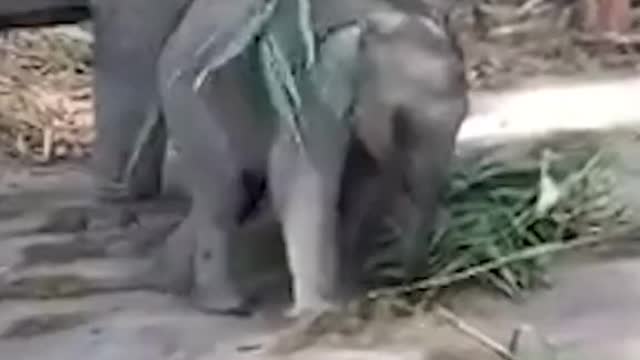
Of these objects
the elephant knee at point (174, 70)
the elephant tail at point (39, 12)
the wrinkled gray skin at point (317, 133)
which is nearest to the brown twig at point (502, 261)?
the wrinkled gray skin at point (317, 133)

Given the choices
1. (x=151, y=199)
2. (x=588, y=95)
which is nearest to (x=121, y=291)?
(x=151, y=199)

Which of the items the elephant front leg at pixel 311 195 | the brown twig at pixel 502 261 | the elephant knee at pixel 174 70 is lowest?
the brown twig at pixel 502 261

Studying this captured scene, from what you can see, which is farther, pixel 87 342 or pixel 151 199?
pixel 151 199

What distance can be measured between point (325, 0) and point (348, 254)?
323 mm

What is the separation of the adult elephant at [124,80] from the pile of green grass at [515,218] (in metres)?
0.39

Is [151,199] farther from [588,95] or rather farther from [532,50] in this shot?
[532,50]

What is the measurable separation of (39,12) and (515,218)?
73 cm

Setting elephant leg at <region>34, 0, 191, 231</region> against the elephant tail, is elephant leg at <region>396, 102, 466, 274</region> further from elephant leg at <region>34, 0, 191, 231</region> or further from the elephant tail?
the elephant tail

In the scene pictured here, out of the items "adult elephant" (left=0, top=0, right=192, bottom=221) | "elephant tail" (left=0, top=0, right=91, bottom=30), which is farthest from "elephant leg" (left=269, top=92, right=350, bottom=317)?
"elephant tail" (left=0, top=0, right=91, bottom=30)

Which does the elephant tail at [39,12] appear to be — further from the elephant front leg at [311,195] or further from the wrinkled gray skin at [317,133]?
the elephant front leg at [311,195]

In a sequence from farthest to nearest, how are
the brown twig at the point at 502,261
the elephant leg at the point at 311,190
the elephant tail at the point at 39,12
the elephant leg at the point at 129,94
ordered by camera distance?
the elephant tail at the point at 39,12, the elephant leg at the point at 129,94, the brown twig at the point at 502,261, the elephant leg at the point at 311,190

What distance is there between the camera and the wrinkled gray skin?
1.92m

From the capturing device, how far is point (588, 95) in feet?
10.5

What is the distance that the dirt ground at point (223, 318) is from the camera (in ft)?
6.39
